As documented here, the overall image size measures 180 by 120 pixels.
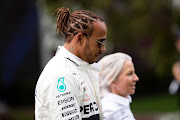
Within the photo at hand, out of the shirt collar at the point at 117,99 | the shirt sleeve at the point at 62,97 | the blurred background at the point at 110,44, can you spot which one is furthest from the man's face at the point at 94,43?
the blurred background at the point at 110,44

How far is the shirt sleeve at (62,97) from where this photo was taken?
2191mm

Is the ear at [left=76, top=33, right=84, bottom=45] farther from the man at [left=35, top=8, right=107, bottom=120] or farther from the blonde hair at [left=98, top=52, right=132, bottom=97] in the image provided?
the blonde hair at [left=98, top=52, right=132, bottom=97]

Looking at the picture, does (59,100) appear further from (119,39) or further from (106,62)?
(119,39)

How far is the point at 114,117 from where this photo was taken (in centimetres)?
337

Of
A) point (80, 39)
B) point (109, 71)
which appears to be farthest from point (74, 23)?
point (109, 71)

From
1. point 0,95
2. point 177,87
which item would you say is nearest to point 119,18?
point 177,87

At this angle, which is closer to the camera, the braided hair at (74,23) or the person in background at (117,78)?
the braided hair at (74,23)

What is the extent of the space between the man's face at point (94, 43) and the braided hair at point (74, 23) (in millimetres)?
36

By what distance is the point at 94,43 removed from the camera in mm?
2459

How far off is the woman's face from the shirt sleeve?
141cm

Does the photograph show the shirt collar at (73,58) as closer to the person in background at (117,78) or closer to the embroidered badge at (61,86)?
the embroidered badge at (61,86)

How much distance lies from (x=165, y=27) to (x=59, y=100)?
8264 millimetres

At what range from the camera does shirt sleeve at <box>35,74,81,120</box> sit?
219 centimetres

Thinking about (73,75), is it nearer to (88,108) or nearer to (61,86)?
(61,86)
